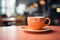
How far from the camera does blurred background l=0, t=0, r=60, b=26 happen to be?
3.09 metres

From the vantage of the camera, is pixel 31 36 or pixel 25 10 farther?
pixel 25 10

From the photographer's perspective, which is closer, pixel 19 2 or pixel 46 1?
pixel 46 1

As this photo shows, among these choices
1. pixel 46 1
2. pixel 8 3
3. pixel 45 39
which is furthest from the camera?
pixel 8 3

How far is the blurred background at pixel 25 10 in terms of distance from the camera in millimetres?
3086

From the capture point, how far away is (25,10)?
4270mm

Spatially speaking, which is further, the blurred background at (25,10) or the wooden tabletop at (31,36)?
the blurred background at (25,10)

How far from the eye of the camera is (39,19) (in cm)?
61

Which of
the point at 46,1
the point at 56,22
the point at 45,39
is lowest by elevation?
the point at 56,22

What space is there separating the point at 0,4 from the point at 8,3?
0.33m

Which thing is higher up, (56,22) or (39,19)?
(39,19)

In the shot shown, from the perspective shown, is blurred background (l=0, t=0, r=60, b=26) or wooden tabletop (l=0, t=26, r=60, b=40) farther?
blurred background (l=0, t=0, r=60, b=26)

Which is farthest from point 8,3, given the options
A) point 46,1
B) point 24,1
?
point 46,1

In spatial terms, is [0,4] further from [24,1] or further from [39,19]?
[39,19]

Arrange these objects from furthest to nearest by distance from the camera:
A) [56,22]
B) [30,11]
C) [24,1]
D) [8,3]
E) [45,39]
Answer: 1. [8,3]
2. [24,1]
3. [30,11]
4. [56,22]
5. [45,39]
